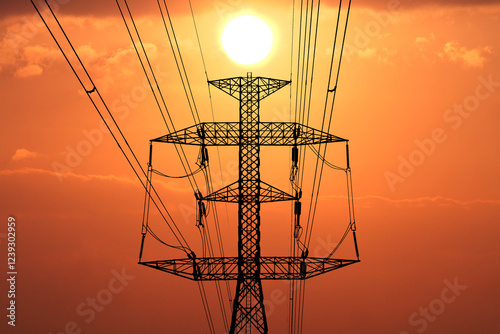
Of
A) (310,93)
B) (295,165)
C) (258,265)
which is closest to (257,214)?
(258,265)

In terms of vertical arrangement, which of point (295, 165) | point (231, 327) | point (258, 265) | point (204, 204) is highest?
point (295, 165)

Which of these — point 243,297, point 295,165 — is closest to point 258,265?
point 243,297

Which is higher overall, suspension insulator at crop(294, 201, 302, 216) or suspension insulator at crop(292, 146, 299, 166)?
suspension insulator at crop(292, 146, 299, 166)

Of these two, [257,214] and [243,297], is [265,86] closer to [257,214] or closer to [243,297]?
[257,214]

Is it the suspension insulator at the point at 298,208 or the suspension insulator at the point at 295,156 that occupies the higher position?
the suspension insulator at the point at 295,156

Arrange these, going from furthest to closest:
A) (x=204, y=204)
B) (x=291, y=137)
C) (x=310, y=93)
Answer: (x=204, y=204)
(x=291, y=137)
(x=310, y=93)

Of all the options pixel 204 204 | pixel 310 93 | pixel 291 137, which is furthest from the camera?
pixel 204 204

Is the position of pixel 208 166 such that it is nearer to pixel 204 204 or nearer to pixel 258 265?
pixel 204 204

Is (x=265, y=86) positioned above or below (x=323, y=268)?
above

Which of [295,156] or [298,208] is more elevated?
[295,156]

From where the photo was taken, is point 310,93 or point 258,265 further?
point 258,265
